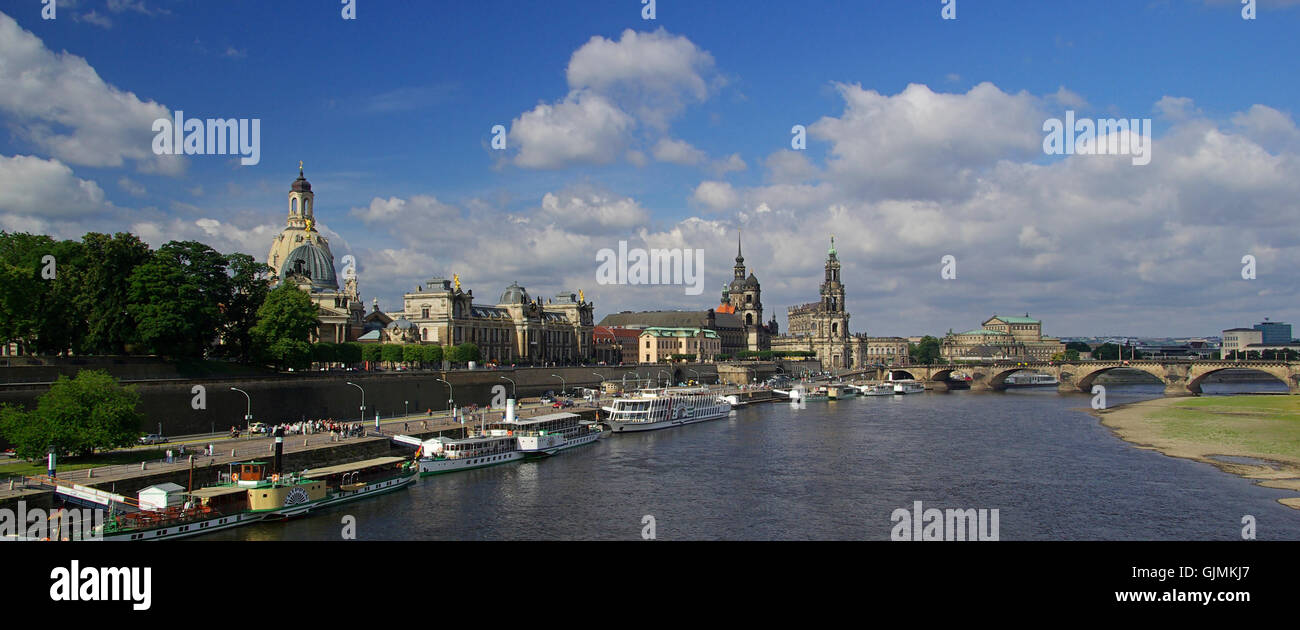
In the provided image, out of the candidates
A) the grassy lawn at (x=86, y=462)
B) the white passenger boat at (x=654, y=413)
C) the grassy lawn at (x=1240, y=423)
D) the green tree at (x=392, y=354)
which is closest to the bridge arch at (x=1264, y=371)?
the grassy lawn at (x=1240, y=423)

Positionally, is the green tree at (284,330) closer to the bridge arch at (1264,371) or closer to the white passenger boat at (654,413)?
the white passenger boat at (654,413)

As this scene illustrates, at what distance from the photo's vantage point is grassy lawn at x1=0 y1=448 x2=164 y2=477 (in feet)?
129

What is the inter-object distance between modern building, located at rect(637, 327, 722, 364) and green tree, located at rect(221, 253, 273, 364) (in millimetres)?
112592

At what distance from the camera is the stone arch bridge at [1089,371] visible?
122119 millimetres

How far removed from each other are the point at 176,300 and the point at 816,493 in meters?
45.5

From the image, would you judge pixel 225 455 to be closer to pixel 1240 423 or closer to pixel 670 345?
pixel 1240 423

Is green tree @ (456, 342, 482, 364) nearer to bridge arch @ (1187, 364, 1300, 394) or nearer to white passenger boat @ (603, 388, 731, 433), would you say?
white passenger boat @ (603, 388, 731, 433)

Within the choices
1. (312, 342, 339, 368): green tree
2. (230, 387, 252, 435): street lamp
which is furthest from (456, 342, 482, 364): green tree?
(230, 387, 252, 435): street lamp

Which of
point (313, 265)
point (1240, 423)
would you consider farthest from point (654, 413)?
point (313, 265)

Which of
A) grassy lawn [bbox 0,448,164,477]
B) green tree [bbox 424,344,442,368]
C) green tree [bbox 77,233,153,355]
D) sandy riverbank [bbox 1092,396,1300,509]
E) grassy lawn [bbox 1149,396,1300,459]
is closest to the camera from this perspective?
grassy lawn [bbox 0,448,164,477]

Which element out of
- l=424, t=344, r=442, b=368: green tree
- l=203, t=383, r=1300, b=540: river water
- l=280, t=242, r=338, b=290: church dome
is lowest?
l=203, t=383, r=1300, b=540: river water

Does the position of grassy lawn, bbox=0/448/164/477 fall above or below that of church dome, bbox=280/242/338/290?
below
